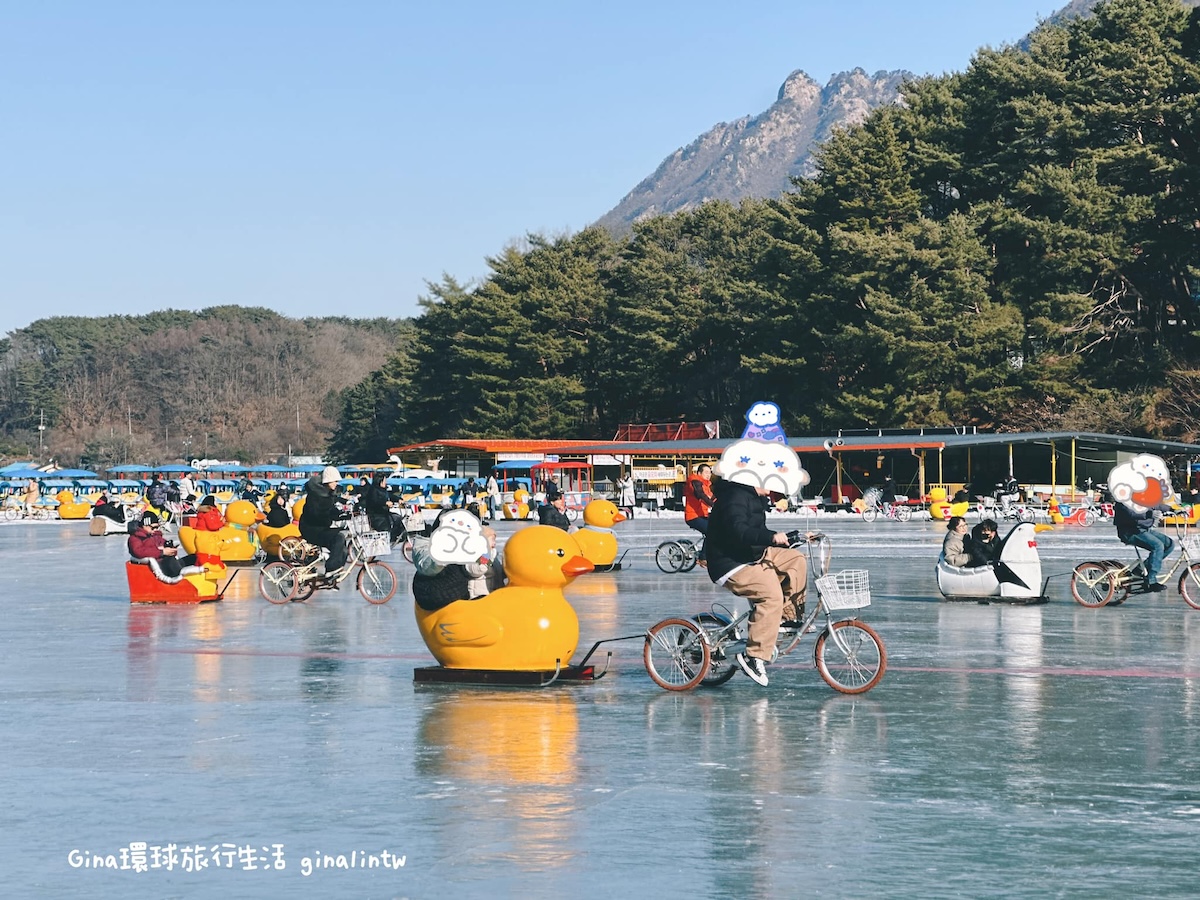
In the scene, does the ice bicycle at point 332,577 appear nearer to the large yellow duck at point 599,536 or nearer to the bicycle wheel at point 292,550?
the bicycle wheel at point 292,550

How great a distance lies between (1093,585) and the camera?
19.2 metres

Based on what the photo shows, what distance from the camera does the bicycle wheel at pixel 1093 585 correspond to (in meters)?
19.2

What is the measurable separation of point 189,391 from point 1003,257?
124m

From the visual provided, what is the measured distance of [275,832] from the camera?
7457mm

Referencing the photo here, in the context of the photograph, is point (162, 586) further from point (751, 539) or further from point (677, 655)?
point (751, 539)

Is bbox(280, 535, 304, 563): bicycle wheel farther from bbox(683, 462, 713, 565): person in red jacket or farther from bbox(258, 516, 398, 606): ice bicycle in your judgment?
bbox(683, 462, 713, 565): person in red jacket

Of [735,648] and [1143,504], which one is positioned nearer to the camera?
[735,648]

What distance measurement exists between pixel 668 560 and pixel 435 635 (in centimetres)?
1496

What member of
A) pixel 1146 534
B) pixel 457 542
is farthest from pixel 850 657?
pixel 1146 534

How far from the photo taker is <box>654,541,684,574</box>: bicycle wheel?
26.8 metres

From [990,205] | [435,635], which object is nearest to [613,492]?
[990,205]

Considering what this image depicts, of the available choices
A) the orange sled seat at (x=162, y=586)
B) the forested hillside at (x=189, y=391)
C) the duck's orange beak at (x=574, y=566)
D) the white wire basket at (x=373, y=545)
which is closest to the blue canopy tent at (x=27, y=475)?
the orange sled seat at (x=162, y=586)

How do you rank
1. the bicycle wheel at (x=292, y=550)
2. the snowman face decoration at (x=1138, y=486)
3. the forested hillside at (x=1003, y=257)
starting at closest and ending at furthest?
the snowman face decoration at (x=1138, y=486) < the bicycle wheel at (x=292, y=550) < the forested hillside at (x=1003, y=257)

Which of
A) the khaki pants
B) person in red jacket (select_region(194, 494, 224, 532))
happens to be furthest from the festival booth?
the khaki pants
